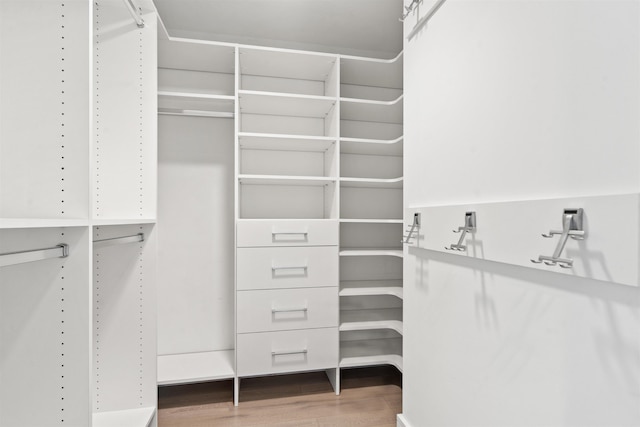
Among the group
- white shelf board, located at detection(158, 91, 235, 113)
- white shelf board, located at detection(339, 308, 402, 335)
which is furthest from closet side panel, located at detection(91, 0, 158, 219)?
white shelf board, located at detection(339, 308, 402, 335)

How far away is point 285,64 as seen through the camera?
7.23ft

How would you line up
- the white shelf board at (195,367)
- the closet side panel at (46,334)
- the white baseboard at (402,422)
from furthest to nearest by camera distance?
the white shelf board at (195,367), the white baseboard at (402,422), the closet side panel at (46,334)

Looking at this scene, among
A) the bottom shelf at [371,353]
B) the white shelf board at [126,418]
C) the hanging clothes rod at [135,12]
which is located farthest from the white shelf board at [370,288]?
the hanging clothes rod at [135,12]

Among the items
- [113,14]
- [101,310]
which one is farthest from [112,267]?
[113,14]

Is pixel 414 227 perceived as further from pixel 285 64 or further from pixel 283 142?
pixel 285 64

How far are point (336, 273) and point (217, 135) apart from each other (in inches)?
49.9

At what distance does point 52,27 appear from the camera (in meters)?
0.91

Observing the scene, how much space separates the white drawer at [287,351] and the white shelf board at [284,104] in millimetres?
1440

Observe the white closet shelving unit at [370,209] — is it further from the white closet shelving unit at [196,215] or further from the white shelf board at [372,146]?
the white closet shelving unit at [196,215]

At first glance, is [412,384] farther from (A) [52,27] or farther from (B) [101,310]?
(A) [52,27]

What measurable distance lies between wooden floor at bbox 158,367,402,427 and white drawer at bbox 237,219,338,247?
0.96 metres

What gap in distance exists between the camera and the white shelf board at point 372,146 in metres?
2.18

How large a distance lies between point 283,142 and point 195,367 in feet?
5.01

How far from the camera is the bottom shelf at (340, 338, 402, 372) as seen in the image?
216 centimetres
